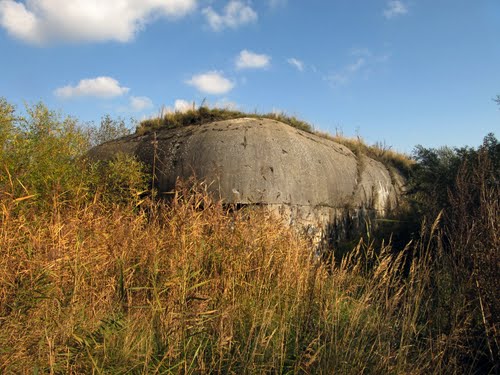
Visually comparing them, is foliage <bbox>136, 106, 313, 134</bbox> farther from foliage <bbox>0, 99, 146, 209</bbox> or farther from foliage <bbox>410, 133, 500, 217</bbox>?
foliage <bbox>410, 133, 500, 217</bbox>

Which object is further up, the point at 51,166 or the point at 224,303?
the point at 51,166

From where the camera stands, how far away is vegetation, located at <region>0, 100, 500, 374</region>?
2473 mm

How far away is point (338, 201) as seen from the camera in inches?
315

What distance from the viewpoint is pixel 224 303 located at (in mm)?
3146

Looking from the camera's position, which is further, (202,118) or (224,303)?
(202,118)

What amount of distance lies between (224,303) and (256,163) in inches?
148

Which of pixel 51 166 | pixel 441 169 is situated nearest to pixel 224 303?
pixel 51 166

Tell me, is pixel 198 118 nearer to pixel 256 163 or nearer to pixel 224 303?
pixel 256 163

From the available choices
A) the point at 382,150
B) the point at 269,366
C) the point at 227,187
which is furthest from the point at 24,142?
the point at 382,150

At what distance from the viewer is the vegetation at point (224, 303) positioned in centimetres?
247

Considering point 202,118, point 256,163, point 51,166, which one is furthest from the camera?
point 202,118

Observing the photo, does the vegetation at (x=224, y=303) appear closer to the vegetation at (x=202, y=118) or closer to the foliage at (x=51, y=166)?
the foliage at (x=51, y=166)

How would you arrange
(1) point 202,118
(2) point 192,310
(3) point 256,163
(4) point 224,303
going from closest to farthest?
(2) point 192,310 → (4) point 224,303 → (3) point 256,163 → (1) point 202,118

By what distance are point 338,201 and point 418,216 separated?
1453 mm
